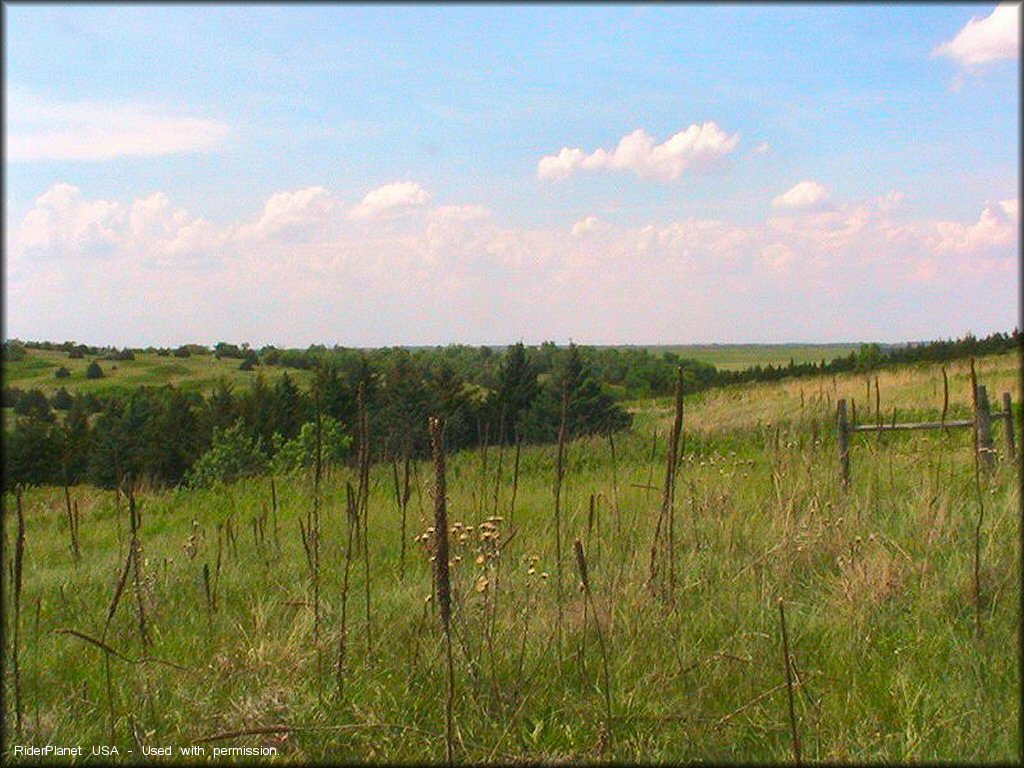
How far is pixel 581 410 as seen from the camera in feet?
88.9

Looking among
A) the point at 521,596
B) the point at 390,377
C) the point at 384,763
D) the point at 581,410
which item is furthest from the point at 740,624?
the point at 390,377

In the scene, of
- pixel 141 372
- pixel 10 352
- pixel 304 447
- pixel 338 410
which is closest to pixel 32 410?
pixel 304 447

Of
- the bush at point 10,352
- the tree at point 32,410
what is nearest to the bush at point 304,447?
the tree at point 32,410

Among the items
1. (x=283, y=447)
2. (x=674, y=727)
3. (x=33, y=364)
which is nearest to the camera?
(x=674, y=727)

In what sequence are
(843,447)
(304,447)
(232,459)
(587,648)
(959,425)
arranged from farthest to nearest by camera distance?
1. (232,459)
2. (304,447)
3. (959,425)
4. (843,447)
5. (587,648)

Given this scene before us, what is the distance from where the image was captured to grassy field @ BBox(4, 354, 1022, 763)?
242 centimetres

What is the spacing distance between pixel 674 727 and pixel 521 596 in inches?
46.8

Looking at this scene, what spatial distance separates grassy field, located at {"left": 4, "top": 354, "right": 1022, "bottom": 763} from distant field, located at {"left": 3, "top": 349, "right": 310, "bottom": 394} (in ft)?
133

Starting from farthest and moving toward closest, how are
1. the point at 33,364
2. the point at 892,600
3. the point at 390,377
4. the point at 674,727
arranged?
1. the point at 33,364
2. the point at 390,377
3. the point at 892,600
4. the point at 674,727

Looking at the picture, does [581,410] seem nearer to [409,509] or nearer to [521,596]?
[409,509]

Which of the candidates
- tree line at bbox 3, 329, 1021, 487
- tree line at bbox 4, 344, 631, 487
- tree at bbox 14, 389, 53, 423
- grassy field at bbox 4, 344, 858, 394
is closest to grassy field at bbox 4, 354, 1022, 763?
tree at bbox 14, 389, 53, 423

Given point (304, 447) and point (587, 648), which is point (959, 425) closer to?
point (587, 648)

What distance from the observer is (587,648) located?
9.88 ft

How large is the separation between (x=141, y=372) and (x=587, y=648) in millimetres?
62131
